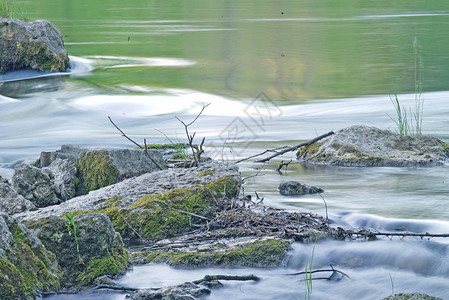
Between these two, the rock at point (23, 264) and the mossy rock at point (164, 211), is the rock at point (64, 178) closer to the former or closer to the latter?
the mossy rock at point (164, 211)

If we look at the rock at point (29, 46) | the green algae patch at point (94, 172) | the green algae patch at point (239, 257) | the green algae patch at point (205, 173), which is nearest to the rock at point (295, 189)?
the green algae patch at point (205, 173)

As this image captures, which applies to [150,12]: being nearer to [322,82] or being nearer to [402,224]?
[322,82]

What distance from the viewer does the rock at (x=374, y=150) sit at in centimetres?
823

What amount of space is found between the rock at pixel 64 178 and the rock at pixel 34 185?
0.14 metres

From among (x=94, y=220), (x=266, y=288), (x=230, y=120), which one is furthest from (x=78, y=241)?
(x=230, y=120)

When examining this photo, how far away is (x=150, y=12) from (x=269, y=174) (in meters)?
36.4

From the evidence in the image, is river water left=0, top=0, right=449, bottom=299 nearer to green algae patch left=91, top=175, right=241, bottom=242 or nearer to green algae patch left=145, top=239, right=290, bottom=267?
green algae patch left=145, top=239, right=290, bottom=267

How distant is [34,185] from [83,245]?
7.85ft

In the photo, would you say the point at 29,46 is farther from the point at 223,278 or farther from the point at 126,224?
the point at 223,278

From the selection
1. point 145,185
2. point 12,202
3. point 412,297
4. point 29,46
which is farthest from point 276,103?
point 412,297

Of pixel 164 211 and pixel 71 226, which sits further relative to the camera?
pixel 164 211

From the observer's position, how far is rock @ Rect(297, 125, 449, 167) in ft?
27.0

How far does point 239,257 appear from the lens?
4.98 meters

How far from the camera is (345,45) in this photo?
2523 centimetres
